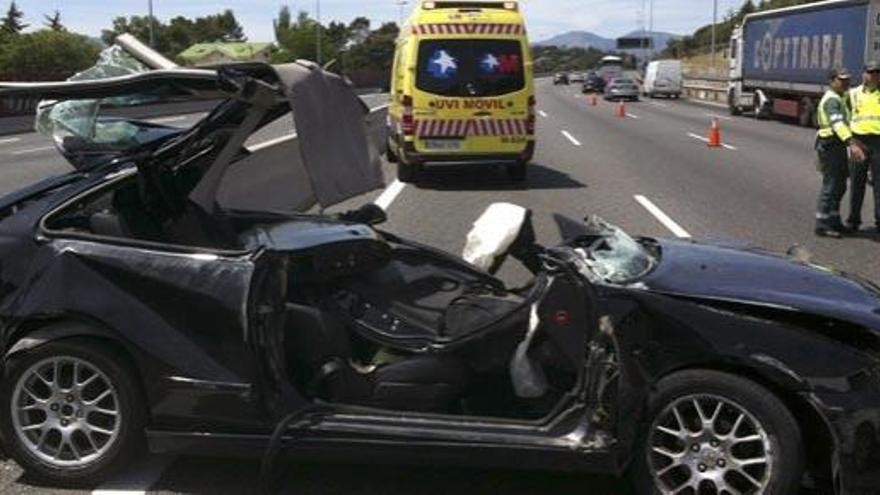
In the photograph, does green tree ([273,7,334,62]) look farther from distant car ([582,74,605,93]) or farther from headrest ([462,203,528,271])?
headrest ([462,203,528,271])

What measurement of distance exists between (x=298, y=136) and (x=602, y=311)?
1.34 metres

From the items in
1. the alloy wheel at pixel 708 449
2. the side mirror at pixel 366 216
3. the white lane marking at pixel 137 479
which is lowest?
the white lane marking at pixel 137 479

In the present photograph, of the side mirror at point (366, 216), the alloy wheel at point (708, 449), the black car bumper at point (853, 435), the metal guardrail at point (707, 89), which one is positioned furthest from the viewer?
the metal guardrail at point (707, 89)

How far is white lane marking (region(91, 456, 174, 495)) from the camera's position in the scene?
425cm

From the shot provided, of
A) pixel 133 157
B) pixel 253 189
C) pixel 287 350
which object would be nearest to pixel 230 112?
pixel 133 157

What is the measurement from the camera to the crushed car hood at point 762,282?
388 centimetres

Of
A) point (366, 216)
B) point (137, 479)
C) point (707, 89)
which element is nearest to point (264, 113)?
point (366, 216)

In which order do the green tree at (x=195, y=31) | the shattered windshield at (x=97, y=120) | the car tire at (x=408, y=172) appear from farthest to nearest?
1. the green tree at (x=195, y=31)
2. the car tire at (x=408, y=172)
3. the shattered windshield at (x=97, y=120)

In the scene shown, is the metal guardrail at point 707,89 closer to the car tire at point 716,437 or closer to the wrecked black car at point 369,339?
the wrecked black car at point 369,339

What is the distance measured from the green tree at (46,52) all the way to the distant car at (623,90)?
3172 cm

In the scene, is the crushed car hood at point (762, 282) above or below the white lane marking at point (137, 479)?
above

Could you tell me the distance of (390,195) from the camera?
14188mm

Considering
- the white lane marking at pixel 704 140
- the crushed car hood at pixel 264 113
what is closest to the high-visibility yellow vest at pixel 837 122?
the crushed car hood at pixel 264 113

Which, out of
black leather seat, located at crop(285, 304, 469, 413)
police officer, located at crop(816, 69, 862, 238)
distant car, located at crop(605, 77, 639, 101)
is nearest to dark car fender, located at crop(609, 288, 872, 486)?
black leather seat, located at crop(285, 304, 469, 413)
